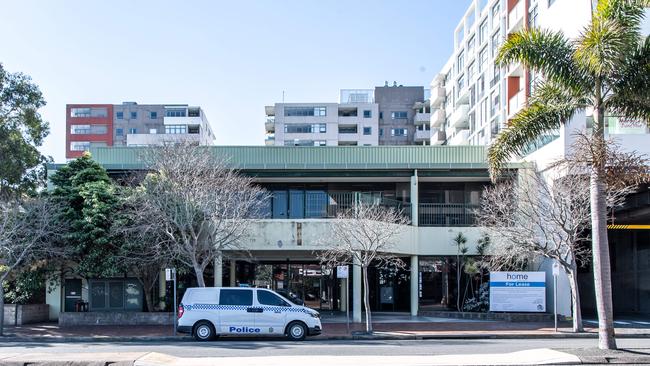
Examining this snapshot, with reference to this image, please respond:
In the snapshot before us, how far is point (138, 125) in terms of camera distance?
105m

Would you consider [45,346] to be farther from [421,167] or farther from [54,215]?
[421,167]

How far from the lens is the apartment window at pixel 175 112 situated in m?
104

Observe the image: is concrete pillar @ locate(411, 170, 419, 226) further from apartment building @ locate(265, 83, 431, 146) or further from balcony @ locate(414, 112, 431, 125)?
apartment building @ locate(265, 83, 431, 146)

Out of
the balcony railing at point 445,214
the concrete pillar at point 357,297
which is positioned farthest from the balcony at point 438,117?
the concrete pillar at point 357,297

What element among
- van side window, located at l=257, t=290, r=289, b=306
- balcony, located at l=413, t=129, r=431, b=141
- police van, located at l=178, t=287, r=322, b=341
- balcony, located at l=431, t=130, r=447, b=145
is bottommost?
police van, located at l=178, t=287, r=322, b=341

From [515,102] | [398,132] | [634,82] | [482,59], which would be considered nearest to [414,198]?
[515,102]

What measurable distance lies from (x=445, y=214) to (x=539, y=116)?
55.1 ft

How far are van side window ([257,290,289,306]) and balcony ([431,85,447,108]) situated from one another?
53.8 m

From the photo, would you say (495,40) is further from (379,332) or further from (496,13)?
(379,332)

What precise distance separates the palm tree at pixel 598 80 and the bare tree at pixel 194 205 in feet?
40.9

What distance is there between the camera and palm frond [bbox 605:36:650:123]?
17.8 m

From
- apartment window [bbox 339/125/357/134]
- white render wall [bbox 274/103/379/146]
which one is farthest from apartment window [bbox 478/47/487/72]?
apartment window [bbox 339/125/357/134]

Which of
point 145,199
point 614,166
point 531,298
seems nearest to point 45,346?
point 145,199

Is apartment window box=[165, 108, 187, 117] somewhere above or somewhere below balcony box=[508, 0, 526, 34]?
above
